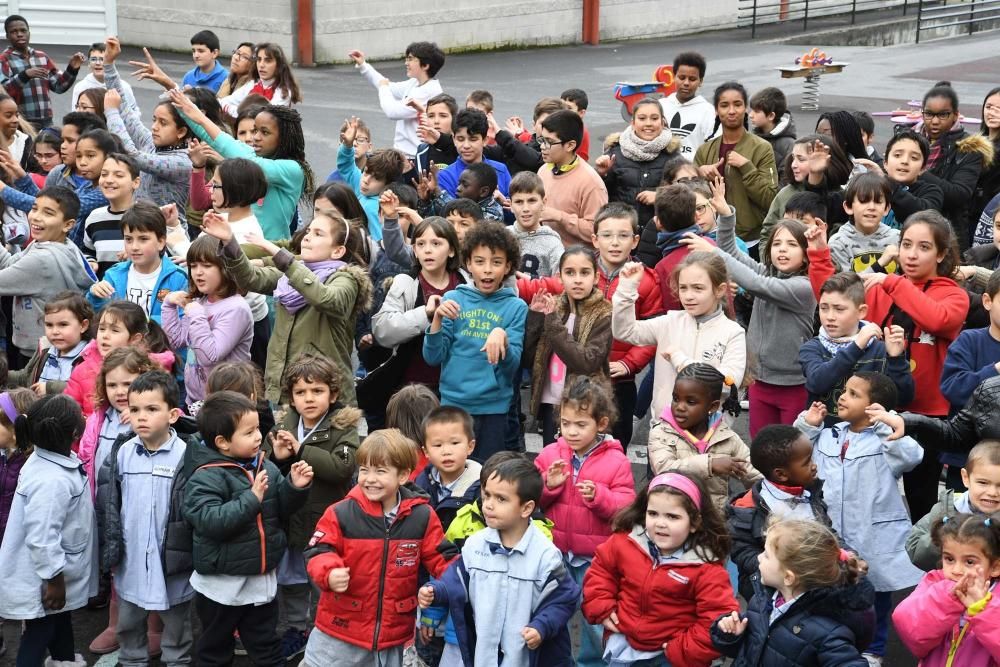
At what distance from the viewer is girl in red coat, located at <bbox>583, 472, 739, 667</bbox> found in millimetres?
5160

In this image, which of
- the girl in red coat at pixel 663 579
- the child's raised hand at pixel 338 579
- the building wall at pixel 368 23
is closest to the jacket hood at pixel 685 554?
the girl in red coat at pixel 663 579

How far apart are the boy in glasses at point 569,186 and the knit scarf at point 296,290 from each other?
6.71ft

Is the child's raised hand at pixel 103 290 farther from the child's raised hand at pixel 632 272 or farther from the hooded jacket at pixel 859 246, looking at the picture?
the hooded jacket at pixel 859 246

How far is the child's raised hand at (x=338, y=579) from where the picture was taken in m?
Answer: 5.33

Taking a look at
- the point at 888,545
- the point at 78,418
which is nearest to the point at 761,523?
the point at 888,545

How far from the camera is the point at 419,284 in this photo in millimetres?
7285

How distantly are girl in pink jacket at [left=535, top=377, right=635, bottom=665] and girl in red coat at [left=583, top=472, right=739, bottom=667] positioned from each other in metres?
0.33

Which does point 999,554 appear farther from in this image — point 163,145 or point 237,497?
point 163,145

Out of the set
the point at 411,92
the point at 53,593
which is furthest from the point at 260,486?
the point at 411,92

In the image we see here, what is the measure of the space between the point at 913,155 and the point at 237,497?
16.1 feet

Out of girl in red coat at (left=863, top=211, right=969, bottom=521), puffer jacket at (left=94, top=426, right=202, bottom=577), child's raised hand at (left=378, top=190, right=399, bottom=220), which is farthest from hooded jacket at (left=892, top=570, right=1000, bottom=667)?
child's raised hand at (left=378, top=190, right=399, bottom=220)

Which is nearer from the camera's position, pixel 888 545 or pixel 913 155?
pixel 888 545

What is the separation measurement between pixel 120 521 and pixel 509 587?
1.92 m

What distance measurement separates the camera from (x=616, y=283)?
739 centimetres
